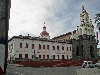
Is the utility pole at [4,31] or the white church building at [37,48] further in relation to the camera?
the white church building at [37,48]

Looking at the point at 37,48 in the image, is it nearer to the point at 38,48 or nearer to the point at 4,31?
the point at 38,48

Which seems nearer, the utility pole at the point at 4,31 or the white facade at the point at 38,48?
the utility pole at the point at 4,31

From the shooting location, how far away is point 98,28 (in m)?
21.7

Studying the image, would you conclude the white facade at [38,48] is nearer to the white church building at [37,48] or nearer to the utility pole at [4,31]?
the white church building at [37,48]

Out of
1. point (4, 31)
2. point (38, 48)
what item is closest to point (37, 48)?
point (38, 48)

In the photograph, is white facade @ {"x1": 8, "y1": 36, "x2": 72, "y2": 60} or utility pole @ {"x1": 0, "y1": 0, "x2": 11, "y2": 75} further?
white facade @ {"x1": 8, "y1": 36, "x2": 72, "y2": 60}

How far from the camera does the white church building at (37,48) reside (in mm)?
46281

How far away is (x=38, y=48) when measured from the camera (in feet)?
166

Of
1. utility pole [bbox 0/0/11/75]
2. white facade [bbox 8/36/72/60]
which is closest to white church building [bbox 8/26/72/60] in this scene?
white facade [bbox 8/36/72/60]

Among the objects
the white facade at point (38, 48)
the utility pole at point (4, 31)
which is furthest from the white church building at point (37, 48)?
the utility pole at point (4, 31)

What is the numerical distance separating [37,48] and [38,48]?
35 cm

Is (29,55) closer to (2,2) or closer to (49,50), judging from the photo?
(49,50)

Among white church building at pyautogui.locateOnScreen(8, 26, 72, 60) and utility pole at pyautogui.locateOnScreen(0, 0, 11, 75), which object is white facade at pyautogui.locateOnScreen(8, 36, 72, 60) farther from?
utility pole at pyautogui.locateOnScreen(0, 0, 11, 75)

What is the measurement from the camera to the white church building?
46281mm
